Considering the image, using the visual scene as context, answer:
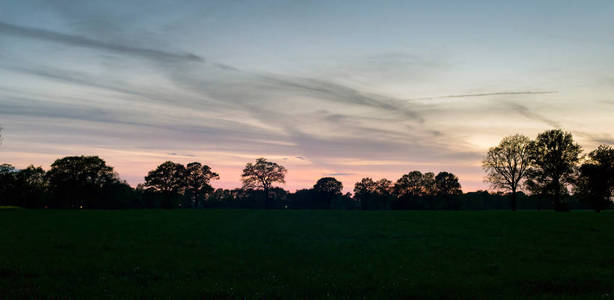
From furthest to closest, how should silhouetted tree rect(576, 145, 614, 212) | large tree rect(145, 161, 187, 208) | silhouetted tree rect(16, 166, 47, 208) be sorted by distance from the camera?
large tree rect(145, 161, 187, 208), silhouetted tree rect(16, 166, 47, 208), silhouetted tree rect(576, 145, 614, 212)

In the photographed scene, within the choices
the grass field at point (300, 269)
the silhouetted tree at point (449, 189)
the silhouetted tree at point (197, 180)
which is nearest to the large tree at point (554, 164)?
the silhouetted tree at point (449, 189)

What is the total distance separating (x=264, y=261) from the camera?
69.5 feet

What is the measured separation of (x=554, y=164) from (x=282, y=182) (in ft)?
323

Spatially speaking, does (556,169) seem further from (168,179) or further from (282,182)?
(168,179)

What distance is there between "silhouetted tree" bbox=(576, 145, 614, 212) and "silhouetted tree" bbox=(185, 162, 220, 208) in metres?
122

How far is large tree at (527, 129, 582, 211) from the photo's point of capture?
90000 mm

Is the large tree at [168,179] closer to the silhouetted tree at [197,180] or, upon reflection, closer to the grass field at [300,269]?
the silhouetted tree at [197,180]

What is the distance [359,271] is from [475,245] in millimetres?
15086

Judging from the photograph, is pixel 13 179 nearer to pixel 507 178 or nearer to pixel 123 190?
pixel 123 190

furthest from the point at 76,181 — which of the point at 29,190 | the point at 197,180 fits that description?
the point at 197,180

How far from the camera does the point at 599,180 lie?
84.2 m

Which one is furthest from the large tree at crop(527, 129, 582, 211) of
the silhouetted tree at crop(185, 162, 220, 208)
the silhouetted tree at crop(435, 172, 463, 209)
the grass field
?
the silhouetted tree at crop(185, 162, 220, 208)

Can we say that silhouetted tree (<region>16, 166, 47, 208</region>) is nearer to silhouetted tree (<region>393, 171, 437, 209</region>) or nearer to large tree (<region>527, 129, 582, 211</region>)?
silhouetted tree (<region>393, 171, 437, 209</region>)

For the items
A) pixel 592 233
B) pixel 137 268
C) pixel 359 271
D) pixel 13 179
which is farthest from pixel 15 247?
pixel 13 179
